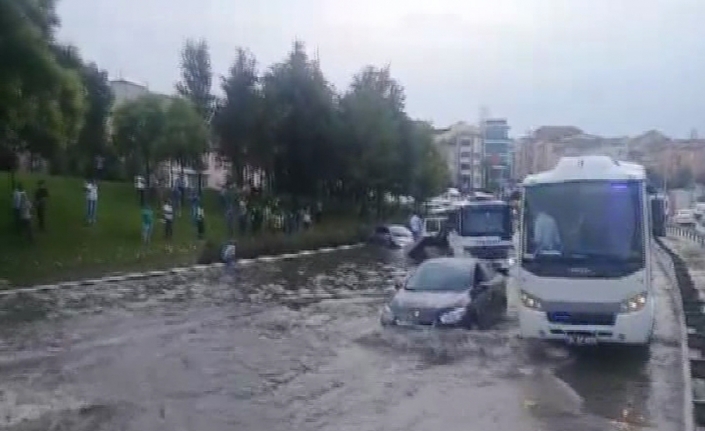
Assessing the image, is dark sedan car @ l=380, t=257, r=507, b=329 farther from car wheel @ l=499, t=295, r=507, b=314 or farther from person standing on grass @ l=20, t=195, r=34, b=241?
person standing on grass @ l=20, t=195, r=34, b=241

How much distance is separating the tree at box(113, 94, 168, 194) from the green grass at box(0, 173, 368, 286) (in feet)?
22.7

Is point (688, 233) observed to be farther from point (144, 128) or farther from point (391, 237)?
point (144, 128)

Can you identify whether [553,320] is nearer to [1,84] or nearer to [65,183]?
[1,84]

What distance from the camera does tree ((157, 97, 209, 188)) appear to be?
5581cm

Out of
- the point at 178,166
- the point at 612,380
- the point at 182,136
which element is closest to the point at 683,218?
the point at 178,166

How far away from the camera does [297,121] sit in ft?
173

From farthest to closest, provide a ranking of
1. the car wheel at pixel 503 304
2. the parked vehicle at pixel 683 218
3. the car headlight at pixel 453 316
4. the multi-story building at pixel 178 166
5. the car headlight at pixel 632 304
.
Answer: the parked vehicle at pixel 683 218 < the multi-story building at pixel 178 166 < the car wheel at pixel 503 304 < the car headlight at pixel 453 316 < the car headlight at pixel 632 304

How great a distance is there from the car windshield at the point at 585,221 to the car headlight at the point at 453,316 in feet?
7.91

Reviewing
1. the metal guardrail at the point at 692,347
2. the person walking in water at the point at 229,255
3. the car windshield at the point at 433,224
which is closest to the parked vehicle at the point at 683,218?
the car windshield at the point at 433,224

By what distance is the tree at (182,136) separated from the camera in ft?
183

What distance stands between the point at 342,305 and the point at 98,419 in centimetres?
1268

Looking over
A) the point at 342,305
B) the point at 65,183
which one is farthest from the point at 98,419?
the point at 65,183

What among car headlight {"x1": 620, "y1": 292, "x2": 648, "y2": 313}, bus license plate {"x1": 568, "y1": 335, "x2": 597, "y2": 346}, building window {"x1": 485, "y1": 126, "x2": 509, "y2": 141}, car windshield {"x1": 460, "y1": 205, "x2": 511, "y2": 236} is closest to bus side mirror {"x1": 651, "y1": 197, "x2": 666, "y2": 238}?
car headlight {"x1": 620, "y1": 292, "x2": 648, "y2": 313}

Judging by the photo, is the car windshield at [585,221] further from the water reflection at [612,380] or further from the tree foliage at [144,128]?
the tree foliage at [144,128]
